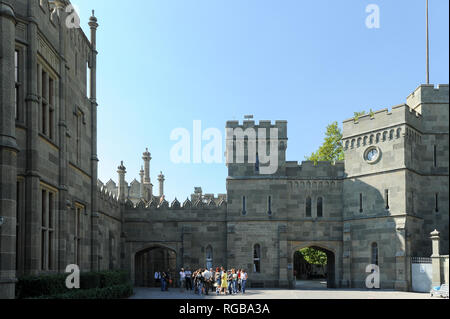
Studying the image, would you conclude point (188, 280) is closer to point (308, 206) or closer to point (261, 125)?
point (308, 206)

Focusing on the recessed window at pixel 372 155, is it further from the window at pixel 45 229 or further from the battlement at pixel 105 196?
the window at pixel 45 229

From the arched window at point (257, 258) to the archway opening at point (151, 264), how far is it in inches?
219

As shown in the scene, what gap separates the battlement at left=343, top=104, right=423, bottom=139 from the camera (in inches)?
1298

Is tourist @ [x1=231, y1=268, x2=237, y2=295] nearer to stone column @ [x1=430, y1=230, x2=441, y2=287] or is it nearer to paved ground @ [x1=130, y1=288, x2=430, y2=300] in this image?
paved ground @ [x1=130, y1=288, x2=430, y2=300]

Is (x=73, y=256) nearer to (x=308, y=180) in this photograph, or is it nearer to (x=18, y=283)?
(x=18, y=283)

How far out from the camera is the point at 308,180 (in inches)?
1438

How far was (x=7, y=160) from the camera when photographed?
528 inches

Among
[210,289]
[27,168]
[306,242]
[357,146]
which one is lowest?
[210,289]

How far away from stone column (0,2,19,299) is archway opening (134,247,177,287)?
23.8 meters

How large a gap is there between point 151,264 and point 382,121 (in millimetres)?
20998

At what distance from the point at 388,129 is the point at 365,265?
823 cm

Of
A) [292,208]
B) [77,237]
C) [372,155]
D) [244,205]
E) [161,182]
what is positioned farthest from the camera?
[161,182]

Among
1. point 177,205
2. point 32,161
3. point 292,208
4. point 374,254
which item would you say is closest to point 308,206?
point 292,208
